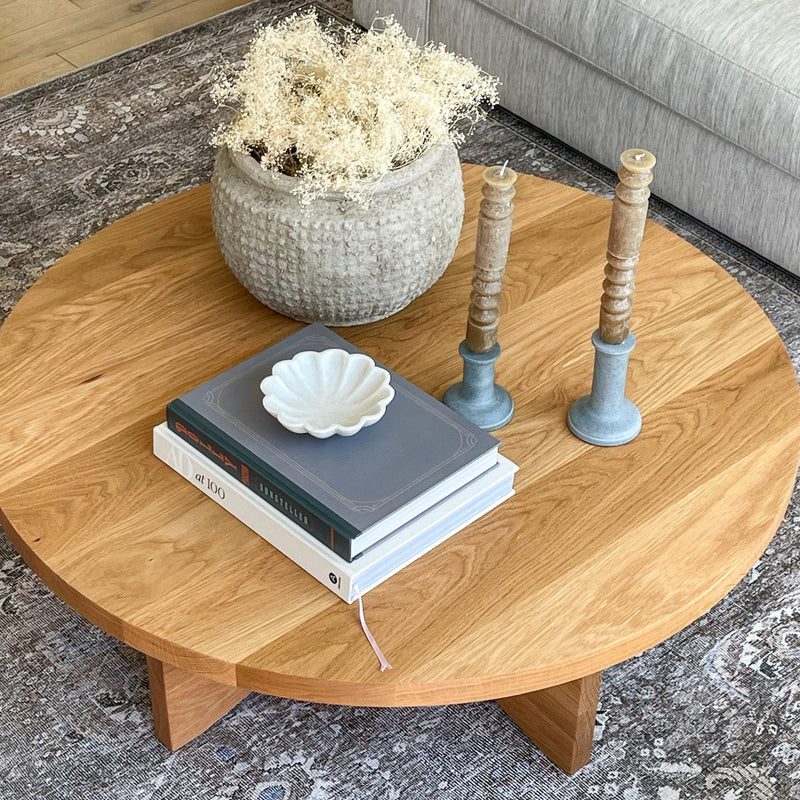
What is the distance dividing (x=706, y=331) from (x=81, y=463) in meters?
0.76

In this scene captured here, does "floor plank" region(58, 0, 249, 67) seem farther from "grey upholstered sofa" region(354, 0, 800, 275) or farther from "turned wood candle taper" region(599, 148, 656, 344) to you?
"turned wood candle taper" region(599, 148, 656, 344)

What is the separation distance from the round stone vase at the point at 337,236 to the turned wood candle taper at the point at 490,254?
151 mm

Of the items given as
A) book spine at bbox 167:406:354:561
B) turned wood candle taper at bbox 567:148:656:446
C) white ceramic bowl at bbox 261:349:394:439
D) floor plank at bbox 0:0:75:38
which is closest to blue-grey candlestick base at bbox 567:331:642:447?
turned wood candle taper at bbox 567:148:656:446

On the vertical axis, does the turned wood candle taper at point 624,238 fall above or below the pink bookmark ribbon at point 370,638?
above

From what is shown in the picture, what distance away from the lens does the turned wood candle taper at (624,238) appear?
111cm

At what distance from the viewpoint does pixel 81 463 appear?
4.17 feet

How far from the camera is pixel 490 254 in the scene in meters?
1.19

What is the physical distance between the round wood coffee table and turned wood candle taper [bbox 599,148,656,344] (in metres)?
0.15

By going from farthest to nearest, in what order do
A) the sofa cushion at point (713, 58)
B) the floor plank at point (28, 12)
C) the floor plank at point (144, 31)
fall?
the floor plank at point (28, 12) < the floor plank at point (144, 31) < the sofa cushion at point (713, 58)

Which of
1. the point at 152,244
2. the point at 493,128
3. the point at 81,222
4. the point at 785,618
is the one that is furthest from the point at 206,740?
the point at 493,128

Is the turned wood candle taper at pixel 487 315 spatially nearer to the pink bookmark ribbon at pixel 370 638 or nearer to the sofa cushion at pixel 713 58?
the pink bookmark ribbon at pixel 370 638

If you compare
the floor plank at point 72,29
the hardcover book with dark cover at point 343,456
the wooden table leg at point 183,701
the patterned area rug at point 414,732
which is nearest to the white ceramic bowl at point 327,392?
the hardcover book with dark cover at point 343,456

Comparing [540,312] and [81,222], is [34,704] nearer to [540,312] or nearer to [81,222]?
[540,312]

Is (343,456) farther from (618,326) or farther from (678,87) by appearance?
(678,87)
